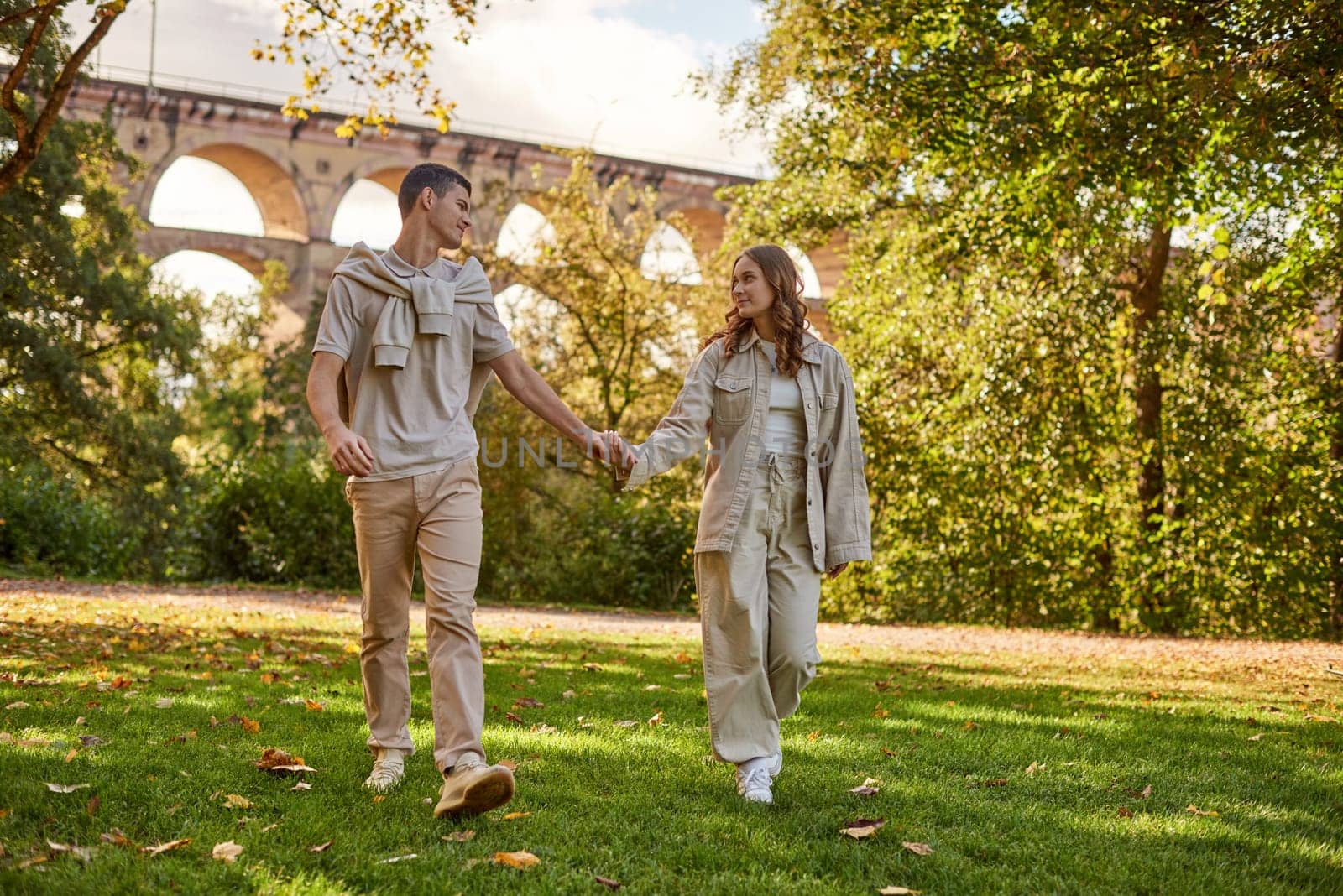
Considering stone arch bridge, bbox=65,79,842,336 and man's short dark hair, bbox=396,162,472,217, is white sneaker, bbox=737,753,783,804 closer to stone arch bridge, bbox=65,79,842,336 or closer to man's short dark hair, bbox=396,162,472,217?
man's short dark hair, bbox=396,162,472,217

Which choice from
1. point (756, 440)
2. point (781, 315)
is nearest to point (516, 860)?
point (756, 440)

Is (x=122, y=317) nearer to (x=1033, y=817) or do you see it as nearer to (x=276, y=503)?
(x=276, y=503)

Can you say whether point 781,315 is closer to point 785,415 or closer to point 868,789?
point 785,415

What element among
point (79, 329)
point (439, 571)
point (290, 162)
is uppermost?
point (290, 162)

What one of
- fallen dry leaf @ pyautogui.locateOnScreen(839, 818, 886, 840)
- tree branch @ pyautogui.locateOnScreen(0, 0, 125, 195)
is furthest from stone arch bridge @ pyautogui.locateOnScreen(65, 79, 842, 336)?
fallen dry leaf @ pyautogui.locateOnScreen(839, 818, 886, 840)

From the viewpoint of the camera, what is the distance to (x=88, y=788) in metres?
3.47

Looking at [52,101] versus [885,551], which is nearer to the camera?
[52,101]

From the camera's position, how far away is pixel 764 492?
12.8ft

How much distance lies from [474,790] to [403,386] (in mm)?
1170

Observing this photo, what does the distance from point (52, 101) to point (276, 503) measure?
21.5 ft

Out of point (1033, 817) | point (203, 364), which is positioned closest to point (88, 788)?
point (1033, 817)

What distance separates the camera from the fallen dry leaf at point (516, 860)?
2.96 meters

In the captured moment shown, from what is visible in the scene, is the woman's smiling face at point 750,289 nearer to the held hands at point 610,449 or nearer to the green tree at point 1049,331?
the held hands at point 610,449

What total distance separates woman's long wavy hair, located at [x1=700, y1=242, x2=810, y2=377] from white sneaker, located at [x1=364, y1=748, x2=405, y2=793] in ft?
5.49
